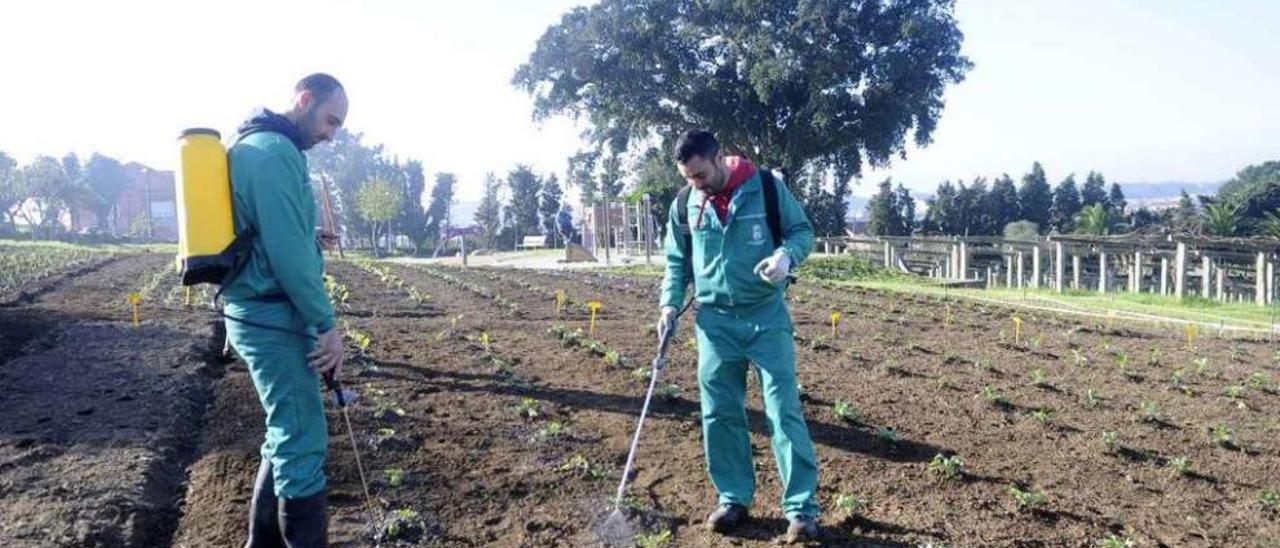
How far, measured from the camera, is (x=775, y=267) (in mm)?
4281

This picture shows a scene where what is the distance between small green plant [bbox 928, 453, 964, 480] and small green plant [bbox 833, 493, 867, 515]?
718 millimetres

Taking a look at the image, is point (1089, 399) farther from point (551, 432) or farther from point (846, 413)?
point (551, 432)

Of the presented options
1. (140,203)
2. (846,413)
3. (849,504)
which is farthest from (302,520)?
(140,203)

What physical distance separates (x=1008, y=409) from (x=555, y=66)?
2899 cm

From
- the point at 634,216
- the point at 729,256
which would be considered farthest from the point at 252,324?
the point at 634,216

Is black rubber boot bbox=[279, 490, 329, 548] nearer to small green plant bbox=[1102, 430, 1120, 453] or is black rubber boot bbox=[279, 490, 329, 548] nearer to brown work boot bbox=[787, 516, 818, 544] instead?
brown work boot bbox=[787, 516, 818, 544]

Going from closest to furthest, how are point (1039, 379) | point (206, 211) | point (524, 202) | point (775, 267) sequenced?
point (206, 211) < point (775, 267) < point (1039, 379) < point (524, 202)

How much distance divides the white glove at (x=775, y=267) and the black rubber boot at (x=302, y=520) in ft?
6.63

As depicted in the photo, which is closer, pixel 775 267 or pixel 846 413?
pixel 775 267

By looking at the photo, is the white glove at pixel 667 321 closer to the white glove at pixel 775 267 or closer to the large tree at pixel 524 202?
the white glove at pixel 775 267

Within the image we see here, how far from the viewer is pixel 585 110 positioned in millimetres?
35750

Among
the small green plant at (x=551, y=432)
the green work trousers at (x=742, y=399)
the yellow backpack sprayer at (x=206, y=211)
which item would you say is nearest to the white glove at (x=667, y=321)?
the green work trousers at (x=742, y=399)

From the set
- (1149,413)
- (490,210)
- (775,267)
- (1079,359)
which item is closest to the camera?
(775,267)

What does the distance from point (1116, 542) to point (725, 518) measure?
1.73 metres
